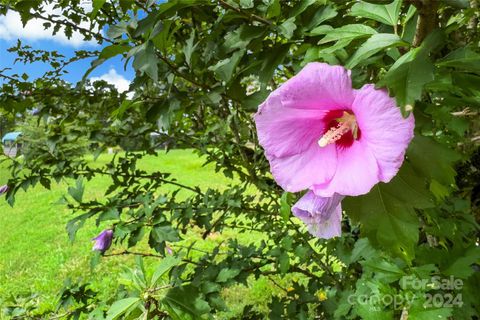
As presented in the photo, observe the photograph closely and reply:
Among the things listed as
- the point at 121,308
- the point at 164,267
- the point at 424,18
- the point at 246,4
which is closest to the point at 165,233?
the point at 164,267

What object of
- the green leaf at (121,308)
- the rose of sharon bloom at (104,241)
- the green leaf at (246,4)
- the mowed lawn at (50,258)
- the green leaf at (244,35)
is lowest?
the mowed lawn at (50,258)

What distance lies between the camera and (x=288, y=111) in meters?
0.63

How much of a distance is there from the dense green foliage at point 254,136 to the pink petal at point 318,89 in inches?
2.1

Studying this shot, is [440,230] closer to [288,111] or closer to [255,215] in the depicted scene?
[288,111]

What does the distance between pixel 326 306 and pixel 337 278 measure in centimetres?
27

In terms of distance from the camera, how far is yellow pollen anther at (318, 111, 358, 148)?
633 millimetres

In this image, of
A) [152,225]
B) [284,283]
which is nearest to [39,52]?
[152,225]

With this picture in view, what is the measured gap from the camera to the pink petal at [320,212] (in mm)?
621

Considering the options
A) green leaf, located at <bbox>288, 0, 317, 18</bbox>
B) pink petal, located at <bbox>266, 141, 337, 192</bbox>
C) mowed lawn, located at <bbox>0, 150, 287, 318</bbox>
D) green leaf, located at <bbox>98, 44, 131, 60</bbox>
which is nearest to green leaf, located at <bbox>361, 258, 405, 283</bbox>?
pink petal, located at <bbox>266, 141, 337, 192</bbox>

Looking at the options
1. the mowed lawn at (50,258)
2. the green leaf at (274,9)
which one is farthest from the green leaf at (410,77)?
the mowed lawn at (50,258)

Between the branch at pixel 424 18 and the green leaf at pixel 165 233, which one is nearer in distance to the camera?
the branch at pixel 424 18

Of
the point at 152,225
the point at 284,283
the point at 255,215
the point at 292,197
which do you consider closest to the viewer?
the point at 292,197

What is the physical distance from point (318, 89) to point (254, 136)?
1.47m

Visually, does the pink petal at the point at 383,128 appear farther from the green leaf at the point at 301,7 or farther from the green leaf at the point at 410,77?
the green leaf at the point at 301,7
